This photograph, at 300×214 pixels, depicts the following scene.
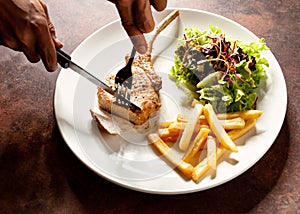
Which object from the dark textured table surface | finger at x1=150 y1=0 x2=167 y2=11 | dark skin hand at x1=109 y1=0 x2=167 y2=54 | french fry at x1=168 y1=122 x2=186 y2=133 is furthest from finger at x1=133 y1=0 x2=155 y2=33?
the dark textured table surface

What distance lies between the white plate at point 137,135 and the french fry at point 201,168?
0.08 feet

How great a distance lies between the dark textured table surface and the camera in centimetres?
201

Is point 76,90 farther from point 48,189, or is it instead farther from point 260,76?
point 260,76

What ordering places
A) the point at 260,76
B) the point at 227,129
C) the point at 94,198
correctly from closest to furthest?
the point at 94,198 < the point at 227,129 < the point at 260,76

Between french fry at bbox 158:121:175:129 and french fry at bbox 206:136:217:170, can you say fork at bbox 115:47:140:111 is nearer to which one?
french fry at bbox 158:121:175:129

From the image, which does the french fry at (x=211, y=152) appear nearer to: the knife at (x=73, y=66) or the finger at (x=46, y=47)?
the knife at (x=73, y=66)

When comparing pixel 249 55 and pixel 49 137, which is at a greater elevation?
pixel 249 55

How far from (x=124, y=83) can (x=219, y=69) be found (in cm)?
47

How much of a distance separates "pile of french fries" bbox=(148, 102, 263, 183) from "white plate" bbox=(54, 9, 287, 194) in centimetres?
4

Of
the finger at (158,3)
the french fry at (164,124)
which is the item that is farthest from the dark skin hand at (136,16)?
the french fry at (164,124)

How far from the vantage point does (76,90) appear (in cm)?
238

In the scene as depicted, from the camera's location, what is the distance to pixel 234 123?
2.16 metres

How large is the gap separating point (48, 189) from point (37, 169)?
4.9 inches

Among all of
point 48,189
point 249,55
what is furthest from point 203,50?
point 48,189
